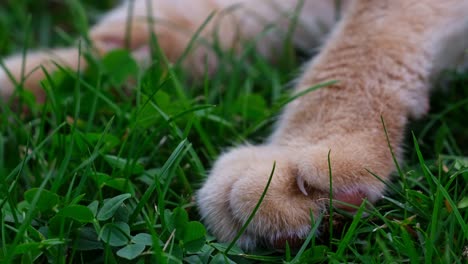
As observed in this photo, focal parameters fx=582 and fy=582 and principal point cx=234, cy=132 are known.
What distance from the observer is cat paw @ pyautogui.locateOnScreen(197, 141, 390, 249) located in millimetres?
918

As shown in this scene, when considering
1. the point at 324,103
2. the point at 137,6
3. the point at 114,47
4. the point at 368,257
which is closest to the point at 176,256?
the point at 368,257

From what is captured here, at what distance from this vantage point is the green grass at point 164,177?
0.86 meters

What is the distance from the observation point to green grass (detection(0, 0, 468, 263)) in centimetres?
86

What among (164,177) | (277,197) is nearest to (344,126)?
(277,197)

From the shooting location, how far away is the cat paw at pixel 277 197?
92 cm

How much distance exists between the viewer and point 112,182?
0.97 meters

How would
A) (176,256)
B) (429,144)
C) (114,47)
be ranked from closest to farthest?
(176,256), (429,144), (114,47)

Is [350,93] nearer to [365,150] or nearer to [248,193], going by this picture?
[365,150]

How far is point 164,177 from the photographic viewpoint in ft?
3.34

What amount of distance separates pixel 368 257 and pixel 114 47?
3.06ft

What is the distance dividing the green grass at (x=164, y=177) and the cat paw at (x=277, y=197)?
27 millimetres

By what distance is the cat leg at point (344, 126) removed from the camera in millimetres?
943

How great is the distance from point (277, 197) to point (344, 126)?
221 mm

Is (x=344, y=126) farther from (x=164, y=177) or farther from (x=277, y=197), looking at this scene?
(x=164, y=177)
